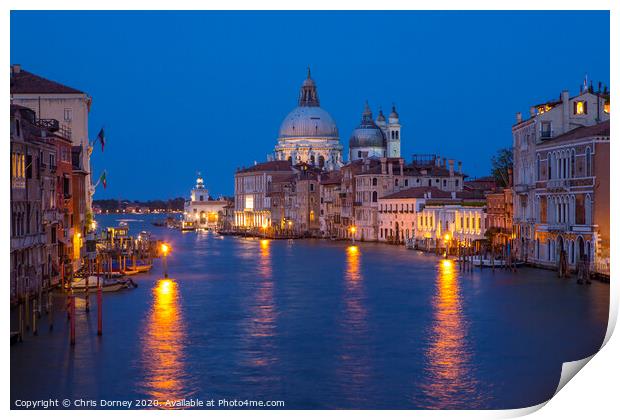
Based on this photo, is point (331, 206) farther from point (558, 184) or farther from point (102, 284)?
point (102, 284)

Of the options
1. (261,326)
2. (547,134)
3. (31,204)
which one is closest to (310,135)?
(547,134)

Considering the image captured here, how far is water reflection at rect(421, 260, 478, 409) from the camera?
11.1 metres

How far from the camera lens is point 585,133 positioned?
830 inches

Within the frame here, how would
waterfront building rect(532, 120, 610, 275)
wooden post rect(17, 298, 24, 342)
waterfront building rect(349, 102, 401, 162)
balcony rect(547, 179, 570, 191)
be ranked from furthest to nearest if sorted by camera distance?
waterfront building rect(349, 102, 401, 162)
balcony rect(547, 179, 570, 191)
waterfront building rect(532, 120, 610, 275)
wooden post rect(17, 298, 24, 342)

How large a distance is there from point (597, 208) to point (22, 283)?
32.7 ft

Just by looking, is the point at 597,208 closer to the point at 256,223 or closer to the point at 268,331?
the point at 268,331

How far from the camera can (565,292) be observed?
61.5 feet

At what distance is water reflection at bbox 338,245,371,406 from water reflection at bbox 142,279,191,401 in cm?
158

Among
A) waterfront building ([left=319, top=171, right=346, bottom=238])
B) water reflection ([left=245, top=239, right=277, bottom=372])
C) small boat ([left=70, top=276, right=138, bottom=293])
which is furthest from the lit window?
waterfront building ([left=319, top=171, right=346, bottom=238])

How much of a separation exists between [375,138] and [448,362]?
5202 centimetres

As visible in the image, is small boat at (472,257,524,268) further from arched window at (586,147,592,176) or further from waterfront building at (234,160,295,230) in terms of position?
waterfront building at (234,160,295,230)

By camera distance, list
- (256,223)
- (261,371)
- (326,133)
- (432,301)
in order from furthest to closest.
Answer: (326,133) < (256,223) < (432,301) < (261,371)

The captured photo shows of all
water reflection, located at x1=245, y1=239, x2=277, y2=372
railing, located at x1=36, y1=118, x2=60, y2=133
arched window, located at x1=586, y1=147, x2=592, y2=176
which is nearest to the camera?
water reflection, located at x1=245, y1=239, x2=277, y2=372

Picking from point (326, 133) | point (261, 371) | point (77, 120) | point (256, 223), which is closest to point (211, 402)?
point (261, 371)
